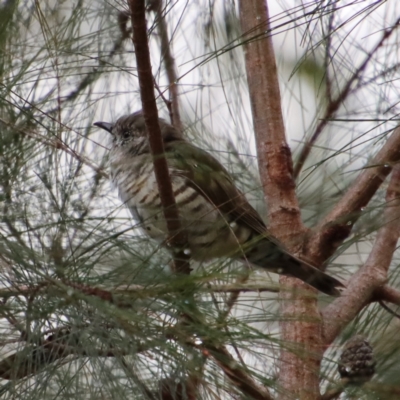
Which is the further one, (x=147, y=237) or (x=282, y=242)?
(x=282, y=242)

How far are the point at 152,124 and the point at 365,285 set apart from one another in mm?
1108

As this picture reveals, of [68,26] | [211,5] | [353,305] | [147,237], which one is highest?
[68,26]

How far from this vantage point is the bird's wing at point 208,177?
132 inches

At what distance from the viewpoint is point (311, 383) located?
9.46 feet

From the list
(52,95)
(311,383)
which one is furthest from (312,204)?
(52,95)

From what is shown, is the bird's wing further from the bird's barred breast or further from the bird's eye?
the bird's eye

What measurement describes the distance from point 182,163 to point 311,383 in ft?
3.41

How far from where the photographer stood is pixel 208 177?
11.6 feet

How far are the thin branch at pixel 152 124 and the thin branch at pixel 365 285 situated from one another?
72 cm

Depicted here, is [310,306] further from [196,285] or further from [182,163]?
[196,285]

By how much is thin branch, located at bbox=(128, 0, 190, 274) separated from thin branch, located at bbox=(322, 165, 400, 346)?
0.72 metres

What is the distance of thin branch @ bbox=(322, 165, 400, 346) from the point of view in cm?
311

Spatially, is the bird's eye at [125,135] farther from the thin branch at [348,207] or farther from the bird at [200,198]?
the thin branch at [348,207]

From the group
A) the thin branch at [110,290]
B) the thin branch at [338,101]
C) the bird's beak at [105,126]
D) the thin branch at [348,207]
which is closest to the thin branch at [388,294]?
the thin branch at [348,207]
